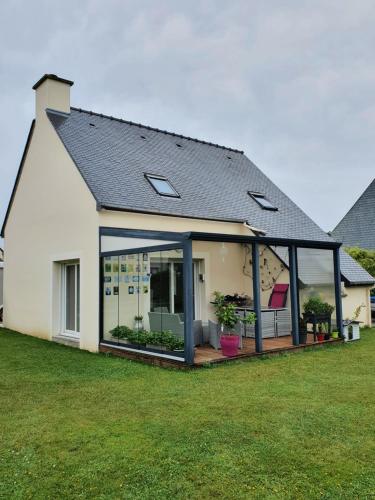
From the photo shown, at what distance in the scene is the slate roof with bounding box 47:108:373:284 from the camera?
11906 mm

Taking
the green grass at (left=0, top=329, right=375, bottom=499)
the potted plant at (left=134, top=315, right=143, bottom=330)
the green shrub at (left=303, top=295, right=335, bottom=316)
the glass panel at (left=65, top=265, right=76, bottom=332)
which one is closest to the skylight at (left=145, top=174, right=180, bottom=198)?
the glass panel at (left=65, top=265, right=76, bottom=332)

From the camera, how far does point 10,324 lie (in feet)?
51.5

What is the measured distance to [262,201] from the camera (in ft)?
Result: 53.2

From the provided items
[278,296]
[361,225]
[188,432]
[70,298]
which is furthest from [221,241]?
[361,225]

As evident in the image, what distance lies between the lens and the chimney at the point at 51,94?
552 inches

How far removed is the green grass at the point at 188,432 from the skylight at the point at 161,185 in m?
5.95

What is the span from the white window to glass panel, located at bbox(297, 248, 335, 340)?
6.32 metres

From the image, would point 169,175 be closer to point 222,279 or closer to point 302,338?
point 222,279

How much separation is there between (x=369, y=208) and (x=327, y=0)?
17.0 meters

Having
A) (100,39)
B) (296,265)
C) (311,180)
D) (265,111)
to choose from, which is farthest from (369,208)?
(100,39)

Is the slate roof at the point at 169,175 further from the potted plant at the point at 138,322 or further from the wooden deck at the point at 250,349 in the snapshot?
the wooden deck at the point at 250,349

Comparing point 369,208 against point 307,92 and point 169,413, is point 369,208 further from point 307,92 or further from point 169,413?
point 169,413

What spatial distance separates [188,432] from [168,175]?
1040 cm

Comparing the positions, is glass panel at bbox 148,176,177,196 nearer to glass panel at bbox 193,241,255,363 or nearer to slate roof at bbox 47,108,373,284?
slate roof at bbox 47,108,373,284
